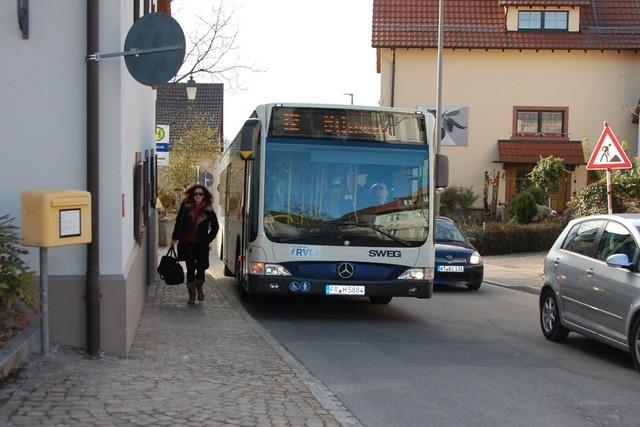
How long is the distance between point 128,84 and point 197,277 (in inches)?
181

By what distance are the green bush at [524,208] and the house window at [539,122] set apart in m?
7.51

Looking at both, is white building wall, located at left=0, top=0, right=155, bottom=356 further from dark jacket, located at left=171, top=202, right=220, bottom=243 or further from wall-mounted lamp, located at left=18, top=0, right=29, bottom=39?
dark jacket, located at left=171, top=202, right=220, bottom=243

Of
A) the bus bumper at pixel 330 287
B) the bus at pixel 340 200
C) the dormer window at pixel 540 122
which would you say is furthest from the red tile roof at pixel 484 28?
the bus bumper at pixel 330 287

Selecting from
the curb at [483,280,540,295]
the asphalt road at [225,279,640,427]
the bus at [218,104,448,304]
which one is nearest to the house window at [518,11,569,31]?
the curb at [483,280,540,295]

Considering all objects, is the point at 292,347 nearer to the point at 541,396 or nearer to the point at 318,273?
the point at 318,273

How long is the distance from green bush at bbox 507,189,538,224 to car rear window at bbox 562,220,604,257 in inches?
808

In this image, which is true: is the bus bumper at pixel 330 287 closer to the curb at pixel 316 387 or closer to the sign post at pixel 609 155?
the curb at pixel 316 387

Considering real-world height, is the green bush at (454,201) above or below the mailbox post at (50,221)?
below

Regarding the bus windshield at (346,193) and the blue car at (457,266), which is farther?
the blue car at (457,266)

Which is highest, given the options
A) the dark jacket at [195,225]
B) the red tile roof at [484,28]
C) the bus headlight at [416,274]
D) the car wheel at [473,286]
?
the red tile roof at [484,28]

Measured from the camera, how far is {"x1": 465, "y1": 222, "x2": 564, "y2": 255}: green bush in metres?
27.8

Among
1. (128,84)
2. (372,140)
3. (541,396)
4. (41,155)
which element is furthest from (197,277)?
(541,396)

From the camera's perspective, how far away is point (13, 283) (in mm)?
6480

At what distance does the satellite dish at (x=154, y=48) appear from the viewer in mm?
7469
